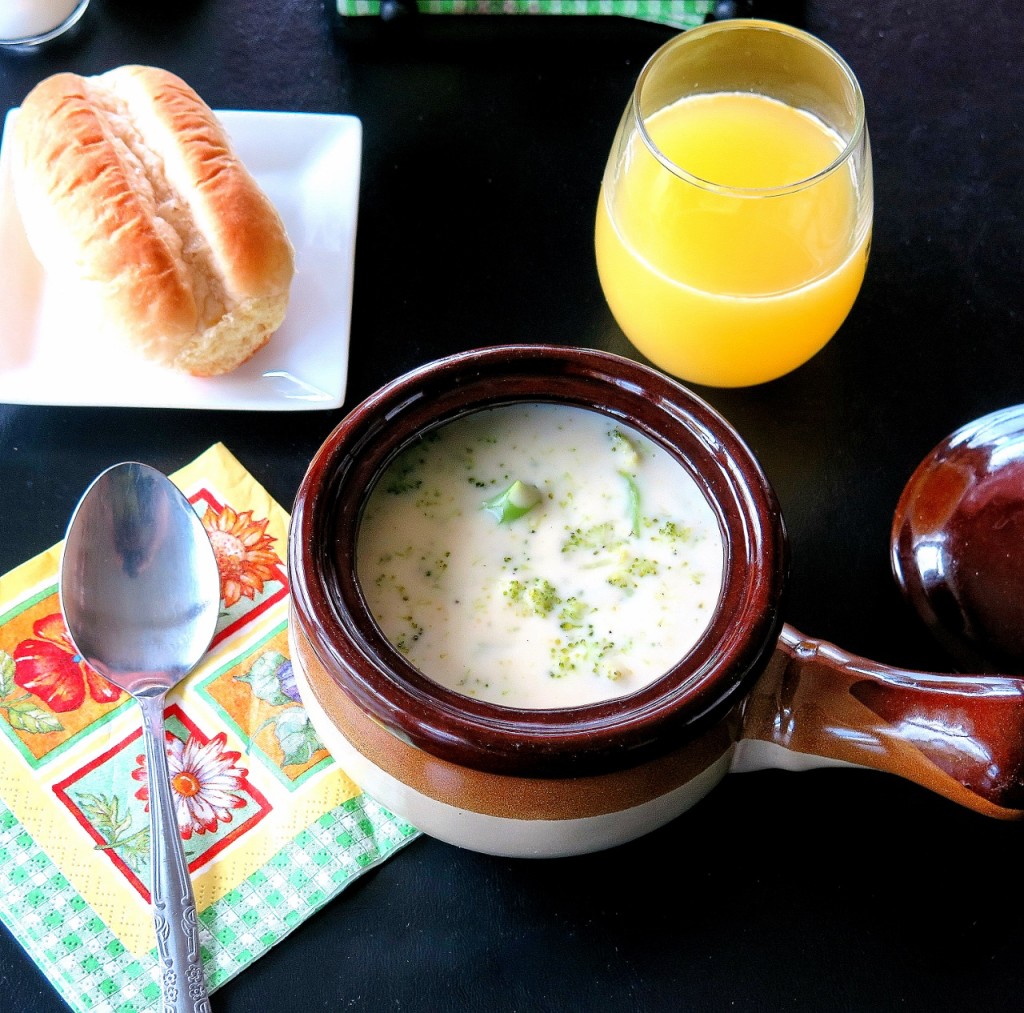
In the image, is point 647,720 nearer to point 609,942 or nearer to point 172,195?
point 609,942

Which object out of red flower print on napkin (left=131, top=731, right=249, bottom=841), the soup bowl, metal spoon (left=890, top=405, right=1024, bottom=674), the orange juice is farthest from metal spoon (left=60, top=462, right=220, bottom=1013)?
metal spoon (left=890, top=405, right=1024, bottom=674)

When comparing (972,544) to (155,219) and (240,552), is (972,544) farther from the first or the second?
(155,219)

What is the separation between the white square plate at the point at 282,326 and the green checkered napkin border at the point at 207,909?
0.33 m

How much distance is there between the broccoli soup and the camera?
0.69m

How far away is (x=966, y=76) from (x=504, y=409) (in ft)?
2.38

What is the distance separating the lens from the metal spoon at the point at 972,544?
82cm

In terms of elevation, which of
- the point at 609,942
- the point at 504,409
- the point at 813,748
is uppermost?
the point at 504,409

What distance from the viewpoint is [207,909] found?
77 centimetres

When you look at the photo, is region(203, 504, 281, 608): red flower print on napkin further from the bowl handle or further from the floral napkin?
the bowl handle

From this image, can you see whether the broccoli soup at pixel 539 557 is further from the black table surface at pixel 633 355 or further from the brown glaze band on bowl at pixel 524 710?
the black table surface at pixel 633 355

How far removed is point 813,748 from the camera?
0.72m

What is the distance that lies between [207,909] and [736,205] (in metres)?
0.58

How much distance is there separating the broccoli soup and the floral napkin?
0.17 m

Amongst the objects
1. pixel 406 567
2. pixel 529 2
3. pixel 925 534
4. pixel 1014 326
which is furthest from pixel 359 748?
pixel 529 2
